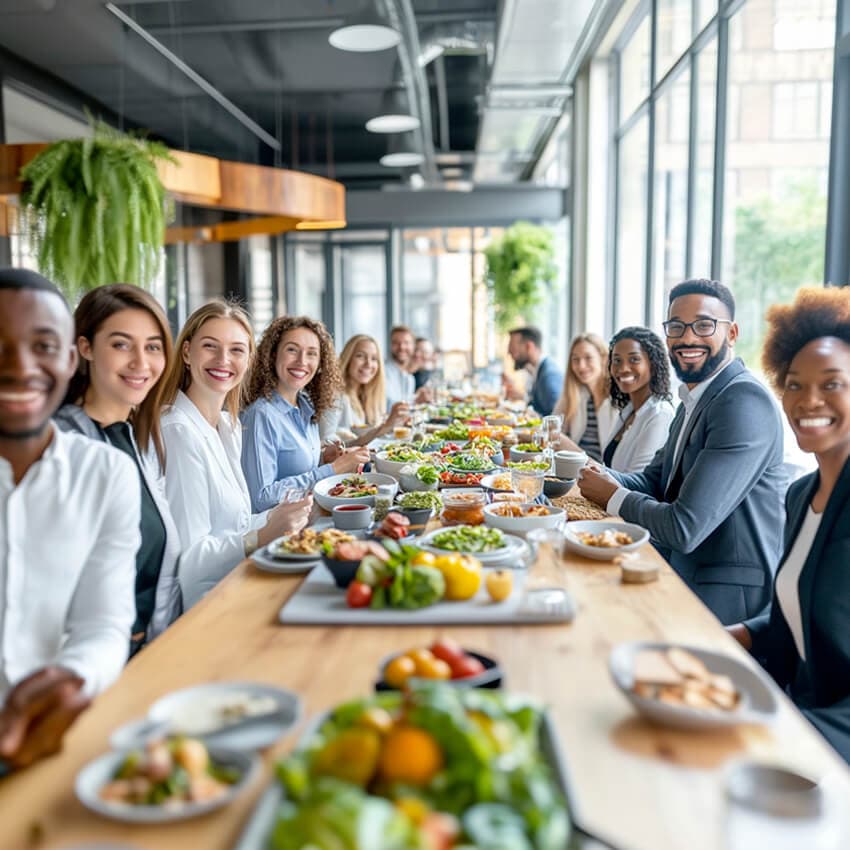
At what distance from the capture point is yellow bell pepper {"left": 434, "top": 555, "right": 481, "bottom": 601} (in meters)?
1.47

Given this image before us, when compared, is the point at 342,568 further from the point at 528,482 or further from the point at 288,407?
the point at 288,407

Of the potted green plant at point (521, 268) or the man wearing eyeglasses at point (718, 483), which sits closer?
the man wearing eyeglasses at point (718, 483)

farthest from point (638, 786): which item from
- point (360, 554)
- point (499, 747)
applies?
point (360, 554)

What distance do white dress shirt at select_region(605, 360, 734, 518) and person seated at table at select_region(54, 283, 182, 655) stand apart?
123 cm

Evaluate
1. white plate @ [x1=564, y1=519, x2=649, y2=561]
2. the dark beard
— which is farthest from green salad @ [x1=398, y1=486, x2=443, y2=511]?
the dark beard

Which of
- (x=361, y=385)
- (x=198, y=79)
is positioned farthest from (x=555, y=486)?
(x=198, y=79)

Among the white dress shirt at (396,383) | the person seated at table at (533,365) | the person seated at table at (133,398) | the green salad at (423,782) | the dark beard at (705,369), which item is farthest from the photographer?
the white dress shirt at (396,383)

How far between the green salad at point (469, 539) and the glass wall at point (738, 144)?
955 mm

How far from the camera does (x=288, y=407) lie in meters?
3.44

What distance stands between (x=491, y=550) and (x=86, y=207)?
9.10 feet

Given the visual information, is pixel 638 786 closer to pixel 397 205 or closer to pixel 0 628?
pixel 0 628

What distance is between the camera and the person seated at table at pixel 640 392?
133 inches

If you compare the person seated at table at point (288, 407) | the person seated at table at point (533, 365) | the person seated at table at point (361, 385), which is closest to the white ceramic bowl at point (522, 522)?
the person seated at table at point (288, 407)

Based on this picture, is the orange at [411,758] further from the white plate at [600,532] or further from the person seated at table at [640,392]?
A: the person seated at table at [640,392]
